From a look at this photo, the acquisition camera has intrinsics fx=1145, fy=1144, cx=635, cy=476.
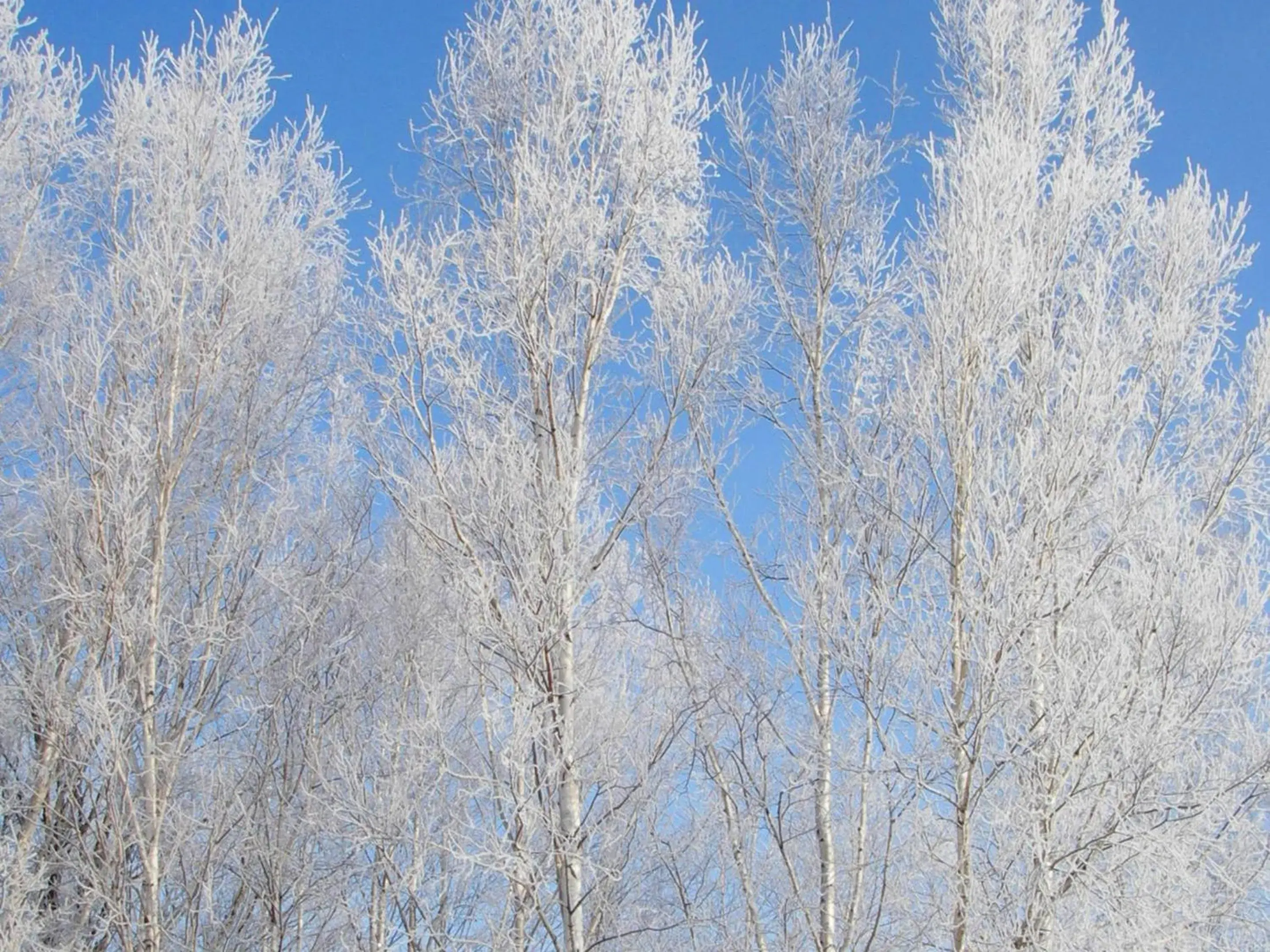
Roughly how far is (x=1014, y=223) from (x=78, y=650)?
6.41 metres

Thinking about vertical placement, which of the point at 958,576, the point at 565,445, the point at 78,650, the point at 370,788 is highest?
the point at 565,445

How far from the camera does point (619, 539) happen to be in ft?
22.0

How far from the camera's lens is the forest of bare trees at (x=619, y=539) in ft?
18.1

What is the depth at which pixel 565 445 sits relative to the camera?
6.68m

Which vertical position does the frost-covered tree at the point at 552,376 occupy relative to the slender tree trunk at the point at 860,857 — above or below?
above

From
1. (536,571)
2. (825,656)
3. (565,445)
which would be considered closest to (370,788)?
(536,571)

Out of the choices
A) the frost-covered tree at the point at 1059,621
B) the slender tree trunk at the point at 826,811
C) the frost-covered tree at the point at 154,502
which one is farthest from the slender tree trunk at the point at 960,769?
the frost-covered tree at the point at 154,502

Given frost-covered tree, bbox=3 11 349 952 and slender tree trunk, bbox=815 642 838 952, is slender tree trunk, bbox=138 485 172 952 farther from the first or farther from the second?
slender tree trunk, bbox=815 642 838 952

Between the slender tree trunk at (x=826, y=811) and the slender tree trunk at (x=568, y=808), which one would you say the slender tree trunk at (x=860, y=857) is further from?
the slender tree trunk at (x=568, y=808)

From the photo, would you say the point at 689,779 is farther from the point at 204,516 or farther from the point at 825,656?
the point at 204,516

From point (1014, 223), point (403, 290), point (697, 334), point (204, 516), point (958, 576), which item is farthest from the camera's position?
point (204, 516)

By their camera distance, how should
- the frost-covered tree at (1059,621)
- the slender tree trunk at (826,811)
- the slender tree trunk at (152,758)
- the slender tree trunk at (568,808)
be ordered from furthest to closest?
the slender tree trunk at (152,758)
the slender tree trunk at (826,811)
the slender tree trunk at (568,808)
the frost-covered tree at (1059,621)

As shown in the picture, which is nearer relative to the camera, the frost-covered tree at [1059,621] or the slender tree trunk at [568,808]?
the frost-covered tree at [1059,621]

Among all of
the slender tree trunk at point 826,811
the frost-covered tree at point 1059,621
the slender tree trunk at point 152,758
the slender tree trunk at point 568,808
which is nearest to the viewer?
the frost-covered tree at point 1059,621
